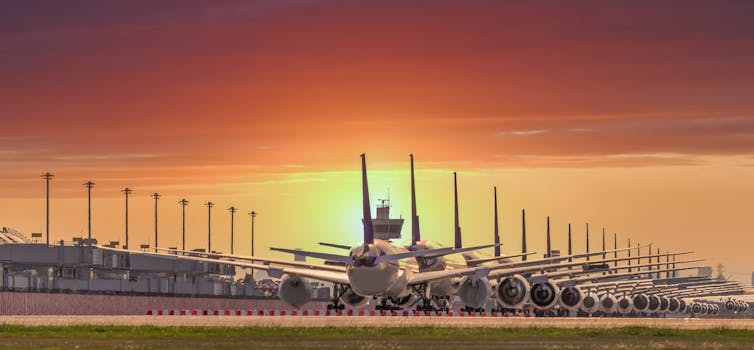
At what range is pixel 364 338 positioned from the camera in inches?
2532

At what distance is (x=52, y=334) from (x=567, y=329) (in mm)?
27591

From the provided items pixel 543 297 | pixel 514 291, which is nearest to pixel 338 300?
pixel 514 291

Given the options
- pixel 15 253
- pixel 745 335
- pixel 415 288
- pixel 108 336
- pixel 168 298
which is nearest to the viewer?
pixel 108 336

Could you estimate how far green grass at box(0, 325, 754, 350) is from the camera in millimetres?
56781

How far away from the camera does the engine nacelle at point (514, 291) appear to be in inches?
4860

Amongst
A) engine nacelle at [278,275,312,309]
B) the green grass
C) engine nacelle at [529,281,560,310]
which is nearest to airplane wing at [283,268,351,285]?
engine nacelle at [278,275,312,309]

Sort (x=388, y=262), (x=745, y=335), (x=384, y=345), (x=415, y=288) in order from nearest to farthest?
(x=384, y=345) < (x=745, y=335) < (x=388, y=262) < (x=415, y=288)

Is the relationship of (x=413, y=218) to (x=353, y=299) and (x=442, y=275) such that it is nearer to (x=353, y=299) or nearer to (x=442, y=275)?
(x=353, y=299)

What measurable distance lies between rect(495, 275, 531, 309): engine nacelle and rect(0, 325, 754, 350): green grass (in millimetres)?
46672

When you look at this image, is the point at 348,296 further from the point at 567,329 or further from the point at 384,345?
the point at 384,345

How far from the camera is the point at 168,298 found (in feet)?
Answer: 510

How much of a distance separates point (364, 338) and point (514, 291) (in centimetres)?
6080

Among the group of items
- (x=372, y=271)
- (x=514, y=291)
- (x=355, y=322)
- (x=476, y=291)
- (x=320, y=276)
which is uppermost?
(x=372, y=271)

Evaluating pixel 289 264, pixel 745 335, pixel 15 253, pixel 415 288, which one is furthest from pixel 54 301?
pixel 745 335
